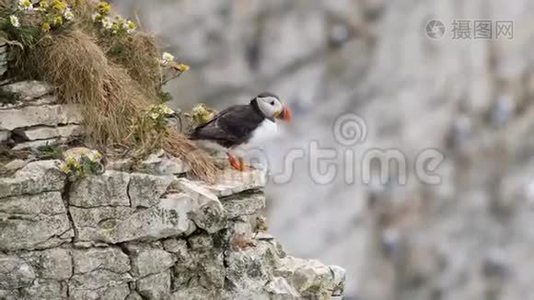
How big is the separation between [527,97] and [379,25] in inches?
92.6

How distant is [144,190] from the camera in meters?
3.77

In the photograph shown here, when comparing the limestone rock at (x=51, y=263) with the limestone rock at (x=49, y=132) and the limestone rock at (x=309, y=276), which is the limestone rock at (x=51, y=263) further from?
the limestone rock at (x=309, y=276)

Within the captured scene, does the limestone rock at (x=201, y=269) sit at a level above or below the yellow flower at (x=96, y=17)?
below

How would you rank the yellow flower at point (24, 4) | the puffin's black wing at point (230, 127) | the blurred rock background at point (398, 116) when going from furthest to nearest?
the blurred rock background at point (398, 116) < the puffin's black wing at point (230, 127) < the yellow flower at point (24, 4)

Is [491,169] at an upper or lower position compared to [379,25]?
lower

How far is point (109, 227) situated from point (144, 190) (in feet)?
0.77

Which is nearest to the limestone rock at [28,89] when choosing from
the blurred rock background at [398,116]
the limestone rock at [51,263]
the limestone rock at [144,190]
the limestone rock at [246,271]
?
the limestone rock at [144,190]

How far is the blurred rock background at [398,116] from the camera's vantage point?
10320mm

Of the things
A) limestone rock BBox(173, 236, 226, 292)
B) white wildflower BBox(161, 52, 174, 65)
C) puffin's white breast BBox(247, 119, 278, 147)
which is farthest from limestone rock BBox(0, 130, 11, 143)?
puffin's white breast BBox(247, 119, 278, 147)

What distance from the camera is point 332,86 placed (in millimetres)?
10812

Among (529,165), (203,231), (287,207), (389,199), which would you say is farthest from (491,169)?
(203,231)

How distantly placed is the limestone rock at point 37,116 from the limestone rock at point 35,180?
0.71 feet

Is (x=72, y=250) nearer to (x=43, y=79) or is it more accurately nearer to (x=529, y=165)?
(x=43, y=79)

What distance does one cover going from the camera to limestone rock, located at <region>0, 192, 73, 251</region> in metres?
3.59
